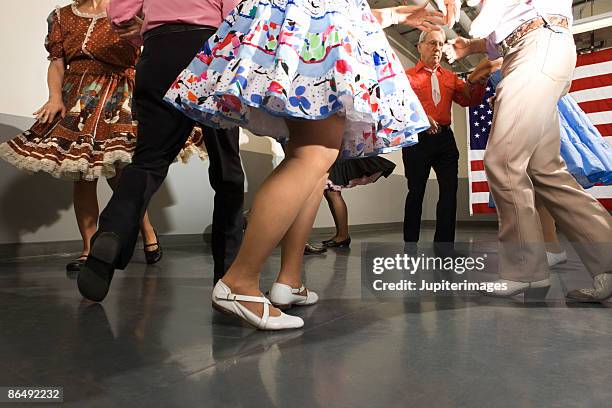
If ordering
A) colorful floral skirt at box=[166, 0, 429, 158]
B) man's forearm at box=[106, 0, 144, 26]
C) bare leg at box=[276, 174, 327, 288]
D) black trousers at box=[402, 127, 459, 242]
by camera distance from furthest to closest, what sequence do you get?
black trousers at box=[402, 127, 459, 242] → man's forearm at box=[106, 0, 144, 26] → bare leg at box=[276, 174, 327, 288] → colorful floral skirt at box=[166, 0, 429, 158]

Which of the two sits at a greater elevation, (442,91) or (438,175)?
(442,91)

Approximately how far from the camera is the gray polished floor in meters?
0.74

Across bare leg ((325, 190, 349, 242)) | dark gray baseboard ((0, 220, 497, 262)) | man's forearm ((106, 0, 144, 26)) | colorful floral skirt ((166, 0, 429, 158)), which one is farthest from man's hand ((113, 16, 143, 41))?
bare leg ((325, 190, 349, 242))

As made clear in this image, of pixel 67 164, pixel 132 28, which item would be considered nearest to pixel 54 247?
pixel 67 164

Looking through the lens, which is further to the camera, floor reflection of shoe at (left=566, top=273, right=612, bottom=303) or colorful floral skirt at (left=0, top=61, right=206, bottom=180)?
colorful floral skirt at (left=0, top=61, right=206, bottom=180)

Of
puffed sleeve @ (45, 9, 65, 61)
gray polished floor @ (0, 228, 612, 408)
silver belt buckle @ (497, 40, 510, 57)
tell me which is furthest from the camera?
puffed sleeve @ (45, 9, 65, 61)

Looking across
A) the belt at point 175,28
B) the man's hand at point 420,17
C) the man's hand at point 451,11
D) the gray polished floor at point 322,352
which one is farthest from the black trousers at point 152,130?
the man's hand at point 451,11

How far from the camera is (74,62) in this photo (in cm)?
228

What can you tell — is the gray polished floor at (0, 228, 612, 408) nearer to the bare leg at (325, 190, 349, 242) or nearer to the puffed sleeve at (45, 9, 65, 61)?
the puffed sleeve at (45, 9, 65, 61)

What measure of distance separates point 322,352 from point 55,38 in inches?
80.8

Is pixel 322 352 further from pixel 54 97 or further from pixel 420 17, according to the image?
pixel 54 97

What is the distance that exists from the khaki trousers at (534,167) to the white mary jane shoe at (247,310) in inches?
33.2

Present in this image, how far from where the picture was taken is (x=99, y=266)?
125 centimetres

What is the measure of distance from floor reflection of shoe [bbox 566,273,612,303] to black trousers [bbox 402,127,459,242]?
4.37ft
